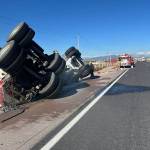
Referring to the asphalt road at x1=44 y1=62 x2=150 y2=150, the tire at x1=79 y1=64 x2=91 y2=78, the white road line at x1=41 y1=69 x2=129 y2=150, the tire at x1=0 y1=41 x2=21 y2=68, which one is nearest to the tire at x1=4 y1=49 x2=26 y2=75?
the tire at x1=0 y1=41 x2=21 y2=68

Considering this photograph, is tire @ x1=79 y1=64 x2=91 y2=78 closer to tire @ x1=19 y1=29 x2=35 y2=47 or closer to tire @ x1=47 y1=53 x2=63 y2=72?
tire @ x1=47 y1=53 x2=63 y2=72

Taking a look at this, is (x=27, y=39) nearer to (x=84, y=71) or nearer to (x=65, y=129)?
(x=65, y=129)

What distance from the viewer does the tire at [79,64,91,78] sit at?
31.3 metres

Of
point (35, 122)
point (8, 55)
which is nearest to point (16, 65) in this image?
point (8, 55)

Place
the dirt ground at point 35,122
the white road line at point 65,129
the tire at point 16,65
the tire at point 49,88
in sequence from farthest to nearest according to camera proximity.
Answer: the tire at point 49,88, the tire at point 16,65, the dirt ground at point 35,122, the white road line at point 65,129

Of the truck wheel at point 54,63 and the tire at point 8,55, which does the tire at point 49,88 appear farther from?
the tire at point 8,55

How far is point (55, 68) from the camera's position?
19.1 meters

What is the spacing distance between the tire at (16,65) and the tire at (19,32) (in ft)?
2.91

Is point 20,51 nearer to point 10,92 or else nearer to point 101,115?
point 10,92

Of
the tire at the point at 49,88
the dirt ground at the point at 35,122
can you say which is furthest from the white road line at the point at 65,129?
the tire at the point at 49,88

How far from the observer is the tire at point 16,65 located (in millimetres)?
16281

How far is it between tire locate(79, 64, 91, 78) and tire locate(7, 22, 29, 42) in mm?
13593

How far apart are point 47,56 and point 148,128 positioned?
33.7ft

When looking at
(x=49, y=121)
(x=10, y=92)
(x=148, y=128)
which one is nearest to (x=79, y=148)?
(x=148, y=128)
